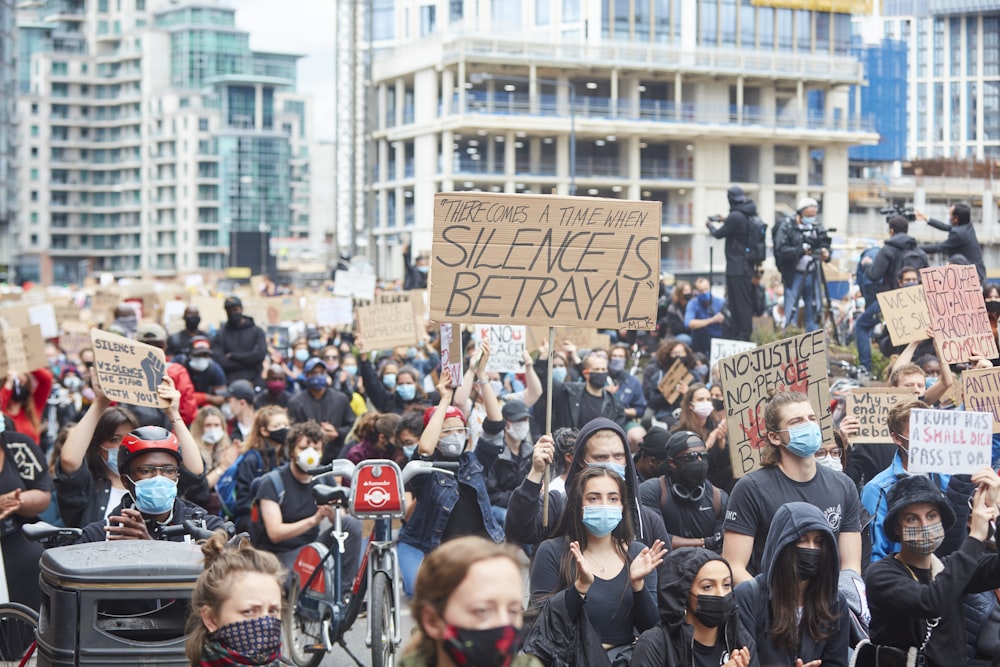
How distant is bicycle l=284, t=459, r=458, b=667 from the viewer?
664 cm

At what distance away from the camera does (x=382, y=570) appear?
22.2 ft

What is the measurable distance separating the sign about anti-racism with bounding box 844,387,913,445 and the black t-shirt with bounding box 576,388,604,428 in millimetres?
3124

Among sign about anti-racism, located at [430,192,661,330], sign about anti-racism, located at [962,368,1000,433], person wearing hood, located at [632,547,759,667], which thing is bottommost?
person wearing hood, located at [632,547,759,667]

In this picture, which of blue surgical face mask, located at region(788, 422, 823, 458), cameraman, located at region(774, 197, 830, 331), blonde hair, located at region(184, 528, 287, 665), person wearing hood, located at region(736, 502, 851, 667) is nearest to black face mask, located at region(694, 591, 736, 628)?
person wearing hood, located at region(736, 502, 851, 667)

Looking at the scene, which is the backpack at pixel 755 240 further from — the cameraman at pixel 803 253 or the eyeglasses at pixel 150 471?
the eyeglasses at pixel 150 471

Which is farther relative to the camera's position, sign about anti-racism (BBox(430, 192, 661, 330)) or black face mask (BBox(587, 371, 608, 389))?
black face mask (BBox(587, 371, 608, 389))

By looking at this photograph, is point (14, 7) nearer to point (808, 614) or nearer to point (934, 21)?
point (934, 21)

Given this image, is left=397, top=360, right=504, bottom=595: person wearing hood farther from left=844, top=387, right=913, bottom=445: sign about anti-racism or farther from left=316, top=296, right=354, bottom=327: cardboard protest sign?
left=316, top=296, right=354, bottom=327: cardboard protest sign

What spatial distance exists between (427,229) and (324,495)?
69.4 m

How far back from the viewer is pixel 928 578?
5637 mm

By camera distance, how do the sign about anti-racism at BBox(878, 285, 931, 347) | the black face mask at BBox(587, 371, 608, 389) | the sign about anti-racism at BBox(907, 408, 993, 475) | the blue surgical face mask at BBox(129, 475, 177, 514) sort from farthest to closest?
the black face mask at BBox(587, 371, 608, 389) → the sign about anti-racism at BBox(878, 285, 931, 347) → the sign about anti-racism at BBox(907, 408, 993, 475) → the blue surgical face mask at BBox(129, 475, 177, 514)

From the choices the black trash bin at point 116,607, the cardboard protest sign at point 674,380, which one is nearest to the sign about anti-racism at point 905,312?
the cardboard protest sign at point 674,380

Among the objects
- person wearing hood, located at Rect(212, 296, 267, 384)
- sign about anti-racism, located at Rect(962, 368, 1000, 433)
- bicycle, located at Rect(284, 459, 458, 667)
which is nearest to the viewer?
bicycle, located at Rect(284, 459, 458, 667)

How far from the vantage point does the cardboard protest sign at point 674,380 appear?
496 inches
